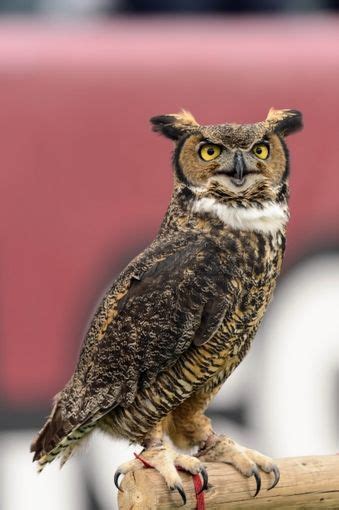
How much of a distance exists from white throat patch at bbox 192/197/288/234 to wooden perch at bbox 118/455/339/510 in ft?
1.34

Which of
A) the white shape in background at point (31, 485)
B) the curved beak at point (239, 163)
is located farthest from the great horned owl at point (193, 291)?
the white shape in background at point (31, 485)

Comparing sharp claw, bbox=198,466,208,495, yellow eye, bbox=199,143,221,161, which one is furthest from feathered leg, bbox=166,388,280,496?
yellow eye, bbox=199,143,221,161

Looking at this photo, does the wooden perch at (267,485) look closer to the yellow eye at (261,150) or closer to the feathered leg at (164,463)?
the feathered leg at (164,463)

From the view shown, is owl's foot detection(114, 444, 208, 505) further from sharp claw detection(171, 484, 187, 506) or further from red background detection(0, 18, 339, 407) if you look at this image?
red background detection(0, 18, 339, 407)

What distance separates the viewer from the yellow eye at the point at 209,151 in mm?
2654

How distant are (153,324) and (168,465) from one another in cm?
24

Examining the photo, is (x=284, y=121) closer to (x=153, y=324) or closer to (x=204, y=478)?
(x=153, y=324)

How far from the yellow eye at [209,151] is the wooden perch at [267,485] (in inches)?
21.0

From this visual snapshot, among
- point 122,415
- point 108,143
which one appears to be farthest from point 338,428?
point 122,415

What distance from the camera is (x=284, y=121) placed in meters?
2.72

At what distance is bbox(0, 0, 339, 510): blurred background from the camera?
14.3ft

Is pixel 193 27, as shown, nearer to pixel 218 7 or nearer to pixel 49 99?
pixel 49 99

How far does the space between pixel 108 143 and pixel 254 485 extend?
74.3 inches

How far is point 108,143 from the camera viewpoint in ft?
14.5
